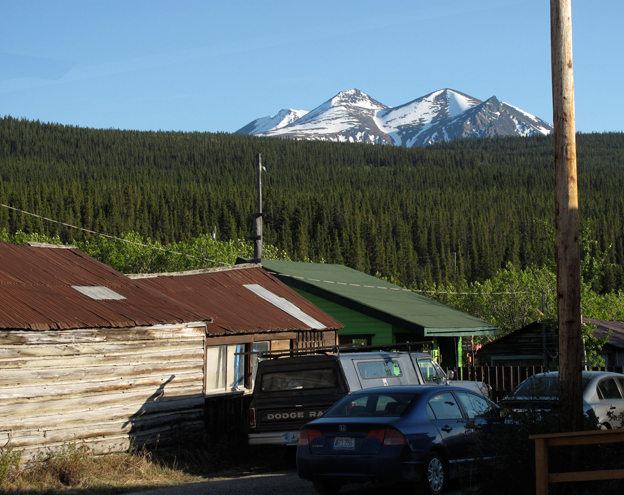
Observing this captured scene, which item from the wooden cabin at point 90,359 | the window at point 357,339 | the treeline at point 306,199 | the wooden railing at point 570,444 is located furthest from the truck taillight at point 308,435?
the treeline at point 306,199

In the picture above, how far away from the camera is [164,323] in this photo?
14.5 meters

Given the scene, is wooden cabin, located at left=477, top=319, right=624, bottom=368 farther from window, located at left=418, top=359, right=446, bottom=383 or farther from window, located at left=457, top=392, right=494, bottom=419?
window, located at left=457, top=392, right=494, bottom=419

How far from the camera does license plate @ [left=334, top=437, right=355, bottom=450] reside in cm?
952

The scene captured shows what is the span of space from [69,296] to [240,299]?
6.45 m

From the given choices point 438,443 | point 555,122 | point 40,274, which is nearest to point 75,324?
point 40,274

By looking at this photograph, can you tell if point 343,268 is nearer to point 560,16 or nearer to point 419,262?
point 560,16

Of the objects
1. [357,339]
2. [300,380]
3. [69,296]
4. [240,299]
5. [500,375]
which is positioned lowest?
[500,375]

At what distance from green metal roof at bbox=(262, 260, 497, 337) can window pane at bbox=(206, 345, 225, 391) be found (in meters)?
8.52

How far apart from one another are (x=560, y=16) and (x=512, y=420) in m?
5.07

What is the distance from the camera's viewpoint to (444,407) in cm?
1058

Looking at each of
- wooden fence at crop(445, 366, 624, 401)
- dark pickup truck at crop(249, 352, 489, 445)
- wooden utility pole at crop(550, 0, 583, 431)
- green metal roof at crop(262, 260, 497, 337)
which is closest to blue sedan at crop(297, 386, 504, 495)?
wooden utility pole at crop(550, 0, 583, 431)

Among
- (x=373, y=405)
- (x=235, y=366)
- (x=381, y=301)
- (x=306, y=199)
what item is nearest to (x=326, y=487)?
(x=373, y=405)

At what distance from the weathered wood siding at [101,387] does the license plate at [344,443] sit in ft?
17.6

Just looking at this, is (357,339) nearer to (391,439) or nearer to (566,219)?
(391,439)
